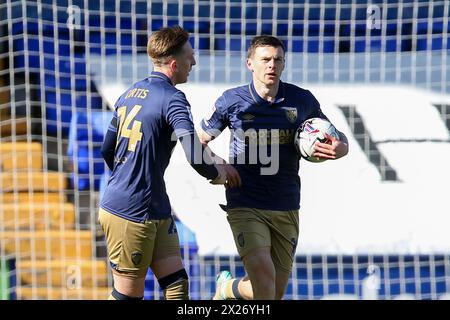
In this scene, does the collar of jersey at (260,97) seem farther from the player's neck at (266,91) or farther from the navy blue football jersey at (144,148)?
the navy blue football jersey at (144,148)

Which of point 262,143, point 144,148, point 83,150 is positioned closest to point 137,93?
point 144,148

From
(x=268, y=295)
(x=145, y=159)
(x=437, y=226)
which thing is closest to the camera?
(x=145, y=159)

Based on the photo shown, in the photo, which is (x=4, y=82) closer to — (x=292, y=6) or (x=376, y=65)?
(x=292, y=6)

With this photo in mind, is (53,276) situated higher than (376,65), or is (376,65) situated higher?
(376,65)

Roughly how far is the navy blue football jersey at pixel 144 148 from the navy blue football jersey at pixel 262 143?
2.29ft

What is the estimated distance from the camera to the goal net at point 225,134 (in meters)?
8.12

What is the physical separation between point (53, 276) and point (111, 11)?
7.66 feet

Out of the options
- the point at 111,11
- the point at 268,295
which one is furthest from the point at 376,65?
the point at 268,295

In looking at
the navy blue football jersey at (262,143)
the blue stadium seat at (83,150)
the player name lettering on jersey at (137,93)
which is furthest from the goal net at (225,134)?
the player name lettering on jersey at (137,93)

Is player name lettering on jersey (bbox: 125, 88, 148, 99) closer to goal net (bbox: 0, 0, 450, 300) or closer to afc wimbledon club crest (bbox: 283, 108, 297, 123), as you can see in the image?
afc wimbledon club crest (bbox: 283, 108, 297, 123)

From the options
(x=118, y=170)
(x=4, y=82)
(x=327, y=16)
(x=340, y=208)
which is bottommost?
(x=340, y=208)

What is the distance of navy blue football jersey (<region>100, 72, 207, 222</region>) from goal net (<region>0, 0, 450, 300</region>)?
2667mm

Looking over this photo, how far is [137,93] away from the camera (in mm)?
5430

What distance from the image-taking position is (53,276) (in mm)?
8164
